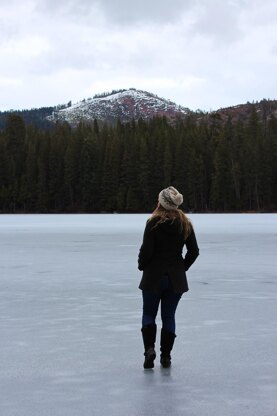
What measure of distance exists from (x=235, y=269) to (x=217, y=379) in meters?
10.7

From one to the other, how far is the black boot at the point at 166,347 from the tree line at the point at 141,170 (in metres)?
108

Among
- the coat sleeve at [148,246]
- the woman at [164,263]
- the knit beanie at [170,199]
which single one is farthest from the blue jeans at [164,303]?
the knit beanie at [170,199]

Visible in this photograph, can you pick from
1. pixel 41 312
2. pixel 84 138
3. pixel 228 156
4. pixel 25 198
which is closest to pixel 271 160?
pixel 228 156

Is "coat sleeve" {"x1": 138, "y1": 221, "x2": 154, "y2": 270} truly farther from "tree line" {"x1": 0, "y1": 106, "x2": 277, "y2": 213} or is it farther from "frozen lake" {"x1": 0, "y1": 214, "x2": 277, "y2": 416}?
"tree line" {"x1": 0, "y1": 106, "x2": 277, "y2": 213}

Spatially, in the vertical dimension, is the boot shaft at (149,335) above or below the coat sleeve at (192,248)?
below

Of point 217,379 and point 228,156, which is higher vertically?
point 228,156

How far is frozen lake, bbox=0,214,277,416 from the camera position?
5.58m

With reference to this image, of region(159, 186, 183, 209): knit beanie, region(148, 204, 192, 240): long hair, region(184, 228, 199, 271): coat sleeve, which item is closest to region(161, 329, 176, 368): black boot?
region(184, 228, 199, 271): coat sleeve

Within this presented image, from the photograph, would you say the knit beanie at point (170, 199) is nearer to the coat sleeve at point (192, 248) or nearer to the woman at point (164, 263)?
the woman at point (164, 263)

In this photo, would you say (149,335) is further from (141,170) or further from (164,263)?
(141,170)

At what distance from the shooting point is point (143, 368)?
270 inches

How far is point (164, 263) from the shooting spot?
6945 millimetres

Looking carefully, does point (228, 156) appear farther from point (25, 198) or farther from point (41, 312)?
point (41, 312)

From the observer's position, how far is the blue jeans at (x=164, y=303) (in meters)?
6.96
